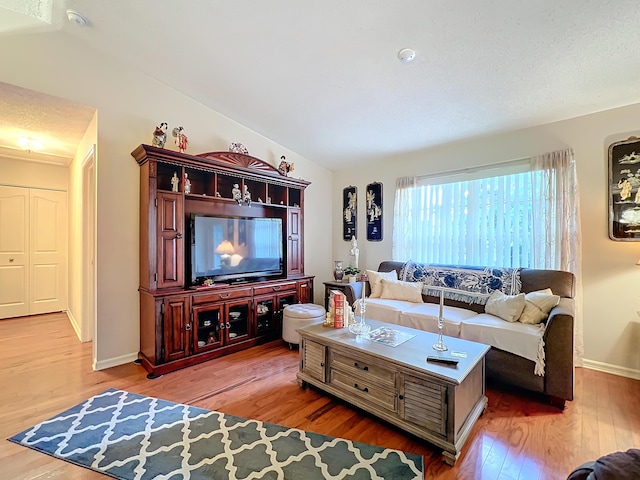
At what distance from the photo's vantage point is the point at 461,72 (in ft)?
8.16

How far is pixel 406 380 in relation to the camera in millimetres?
1864

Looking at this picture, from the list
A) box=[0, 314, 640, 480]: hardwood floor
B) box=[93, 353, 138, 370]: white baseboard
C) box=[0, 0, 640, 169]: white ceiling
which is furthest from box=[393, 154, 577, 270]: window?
box=[93, 353, 138, 370]: white baseboard

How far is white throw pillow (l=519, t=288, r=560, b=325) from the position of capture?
254cm

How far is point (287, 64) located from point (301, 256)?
7.94ft

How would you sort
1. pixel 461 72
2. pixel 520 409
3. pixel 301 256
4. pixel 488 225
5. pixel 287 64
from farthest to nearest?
pixel 301 256 → pixel 488 225 → pixel 287 64 → pixel 461 72 → pixel 520 409

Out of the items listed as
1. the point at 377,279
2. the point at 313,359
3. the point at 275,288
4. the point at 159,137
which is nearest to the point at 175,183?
the point at 159,137

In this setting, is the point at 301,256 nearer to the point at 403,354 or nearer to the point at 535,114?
the point at 403,354

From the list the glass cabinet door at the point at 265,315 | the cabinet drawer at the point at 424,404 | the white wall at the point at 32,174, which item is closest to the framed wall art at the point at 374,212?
the glass cabinet door at the point at 265,315

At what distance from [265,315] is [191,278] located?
1019 millimetres

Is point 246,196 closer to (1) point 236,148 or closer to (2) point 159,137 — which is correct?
(1) point 236,148

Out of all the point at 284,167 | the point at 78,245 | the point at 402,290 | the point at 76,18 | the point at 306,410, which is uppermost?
the point at 76,18

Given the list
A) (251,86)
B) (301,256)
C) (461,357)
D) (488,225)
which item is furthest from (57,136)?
(488,225)

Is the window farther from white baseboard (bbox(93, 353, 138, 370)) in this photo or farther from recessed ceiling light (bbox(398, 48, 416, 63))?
white baseboard (bbox(93, 353, 138, 370))

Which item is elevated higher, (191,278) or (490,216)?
(490,216)
